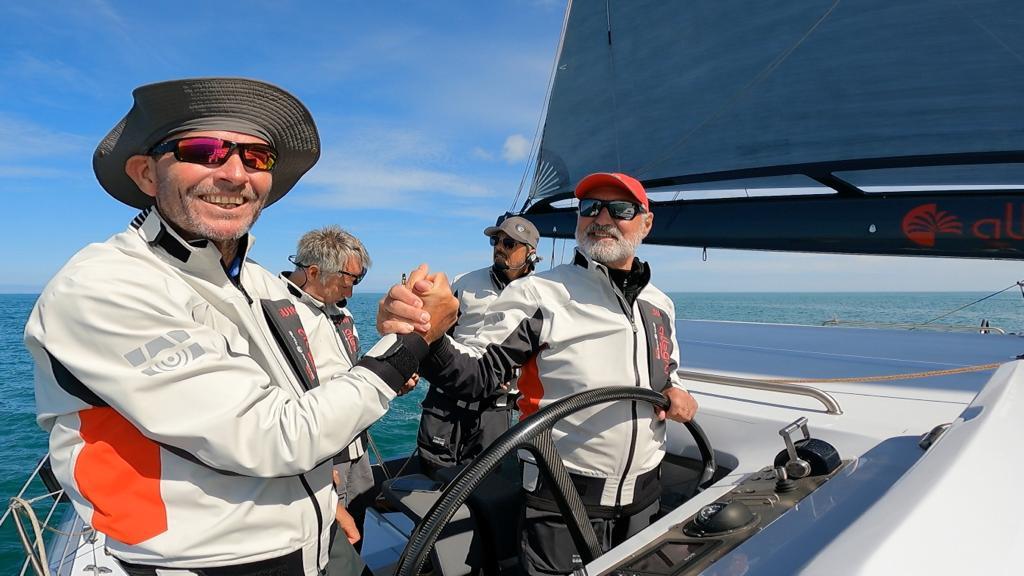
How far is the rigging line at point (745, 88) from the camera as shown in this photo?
363 centimetres

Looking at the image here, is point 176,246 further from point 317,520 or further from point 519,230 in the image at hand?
point 519,230

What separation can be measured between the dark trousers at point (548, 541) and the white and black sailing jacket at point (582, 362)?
0.08m

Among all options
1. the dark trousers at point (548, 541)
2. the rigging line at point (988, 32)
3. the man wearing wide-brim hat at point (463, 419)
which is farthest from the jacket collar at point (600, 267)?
the rigging line at point (988, 32)

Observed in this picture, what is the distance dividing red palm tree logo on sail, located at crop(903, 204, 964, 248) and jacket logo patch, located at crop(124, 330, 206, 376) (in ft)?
9.18

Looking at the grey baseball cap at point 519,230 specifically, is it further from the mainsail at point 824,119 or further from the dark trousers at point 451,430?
the dark trousers at point 451,430

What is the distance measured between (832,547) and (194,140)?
1185 mm

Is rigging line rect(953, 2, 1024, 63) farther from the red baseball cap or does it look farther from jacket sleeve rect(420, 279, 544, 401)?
jacket sleeve rect(420, 279, 544, 401)

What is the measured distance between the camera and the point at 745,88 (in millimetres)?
4020

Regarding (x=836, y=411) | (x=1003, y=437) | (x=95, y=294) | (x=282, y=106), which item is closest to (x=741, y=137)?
(x=836, y=411)

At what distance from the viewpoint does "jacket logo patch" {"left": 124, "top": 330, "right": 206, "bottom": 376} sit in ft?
2.53

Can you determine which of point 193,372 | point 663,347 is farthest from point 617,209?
point 193,372

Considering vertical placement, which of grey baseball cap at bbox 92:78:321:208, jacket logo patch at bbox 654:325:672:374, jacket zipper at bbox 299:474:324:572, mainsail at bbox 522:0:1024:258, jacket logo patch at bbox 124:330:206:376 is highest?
mainsail at bbox 522:0:1024:258

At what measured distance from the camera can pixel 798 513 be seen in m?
0.97

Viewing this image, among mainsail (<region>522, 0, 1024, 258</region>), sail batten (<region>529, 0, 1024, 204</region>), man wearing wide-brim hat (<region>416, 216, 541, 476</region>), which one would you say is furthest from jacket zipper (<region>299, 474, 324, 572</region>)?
sail batten (<region>529, 0, 1024, 204</region>)
